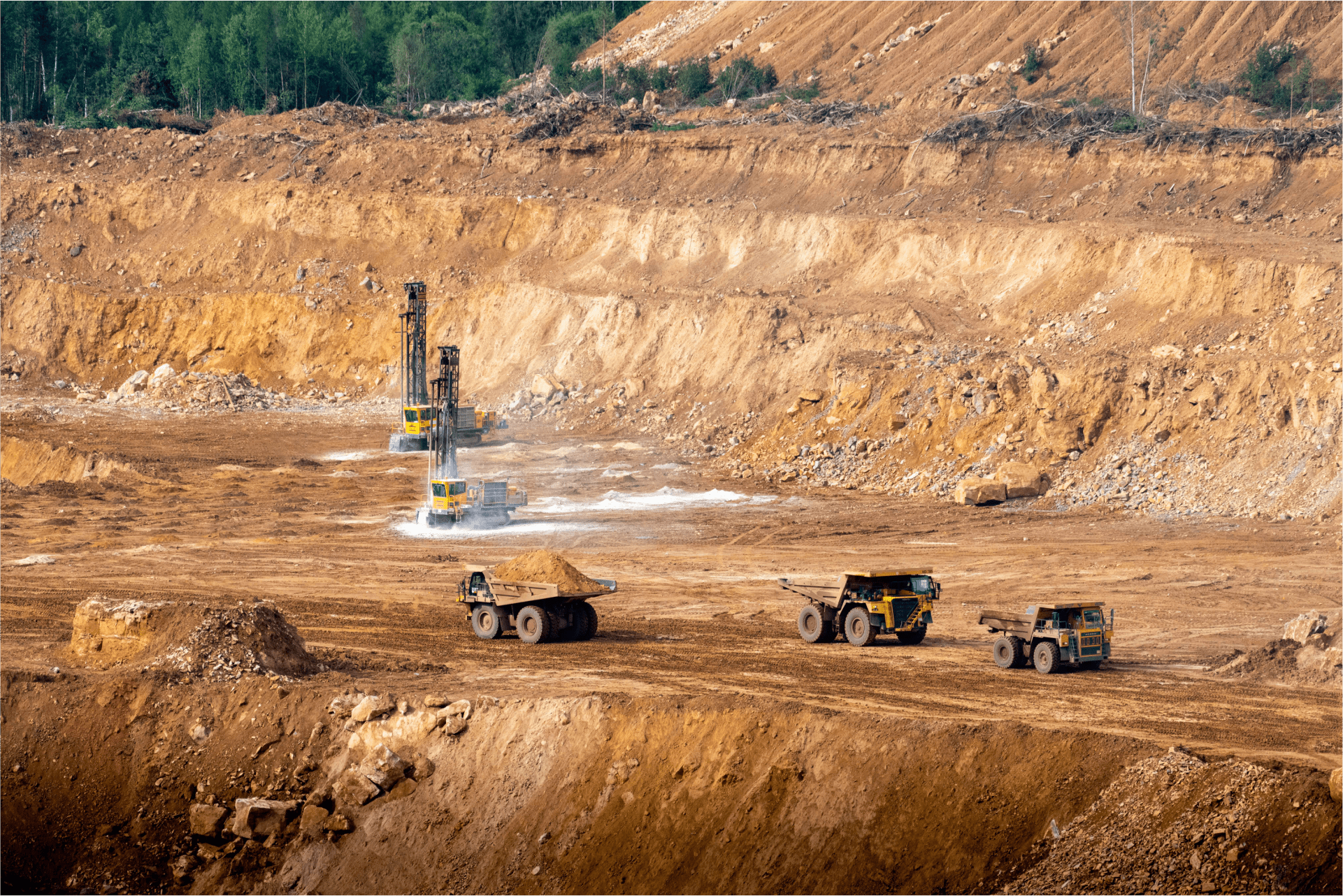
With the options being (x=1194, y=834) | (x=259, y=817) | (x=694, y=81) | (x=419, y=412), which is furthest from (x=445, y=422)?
(x=694, y=81)

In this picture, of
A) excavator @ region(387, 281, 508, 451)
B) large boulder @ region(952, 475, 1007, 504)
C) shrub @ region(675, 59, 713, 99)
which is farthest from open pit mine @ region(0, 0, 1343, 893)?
shrub @ region(675, 59, 713, 99)

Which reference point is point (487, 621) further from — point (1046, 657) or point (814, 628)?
point (1046, 657)

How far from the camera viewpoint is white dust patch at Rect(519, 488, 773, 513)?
3544 cm

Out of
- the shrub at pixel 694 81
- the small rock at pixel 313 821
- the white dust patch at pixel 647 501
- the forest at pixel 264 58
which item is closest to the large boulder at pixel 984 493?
the white dust patch at pixel 647 501

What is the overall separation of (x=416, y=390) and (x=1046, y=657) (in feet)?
75.4

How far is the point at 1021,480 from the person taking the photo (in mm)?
34406

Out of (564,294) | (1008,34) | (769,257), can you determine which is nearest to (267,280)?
(564,294)

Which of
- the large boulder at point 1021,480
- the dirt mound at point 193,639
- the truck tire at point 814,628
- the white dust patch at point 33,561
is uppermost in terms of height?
the large boulder at point 1021,480

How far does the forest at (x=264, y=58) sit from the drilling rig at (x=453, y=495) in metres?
48.6

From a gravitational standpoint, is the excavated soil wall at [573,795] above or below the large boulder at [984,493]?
below

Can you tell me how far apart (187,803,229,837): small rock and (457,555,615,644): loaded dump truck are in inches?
255

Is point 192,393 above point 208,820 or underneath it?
above

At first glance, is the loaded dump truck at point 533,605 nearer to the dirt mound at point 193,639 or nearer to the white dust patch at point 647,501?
the dirt mound at point 193,639

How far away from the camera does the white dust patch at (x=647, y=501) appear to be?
116 feet
